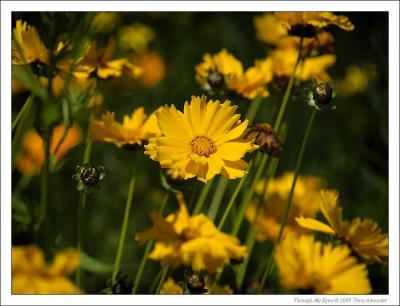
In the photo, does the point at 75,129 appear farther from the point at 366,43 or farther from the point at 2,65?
the point at 366,43

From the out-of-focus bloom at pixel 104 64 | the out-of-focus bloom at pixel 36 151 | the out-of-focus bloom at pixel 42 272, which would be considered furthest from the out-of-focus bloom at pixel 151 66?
Answer: the out-of-focus bloom at pixel 42 272

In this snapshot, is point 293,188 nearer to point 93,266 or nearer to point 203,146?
point 203,146

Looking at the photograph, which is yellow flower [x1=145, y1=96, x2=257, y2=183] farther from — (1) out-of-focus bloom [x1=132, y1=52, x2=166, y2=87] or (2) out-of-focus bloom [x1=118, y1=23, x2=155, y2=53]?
(1) out-of-focus bloom [x1=132, y1=52, x2=166, y2=87]

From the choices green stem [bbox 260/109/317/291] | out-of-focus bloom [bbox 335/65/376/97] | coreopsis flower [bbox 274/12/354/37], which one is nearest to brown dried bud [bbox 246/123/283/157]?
green stem [bbox 260/109/317/291]

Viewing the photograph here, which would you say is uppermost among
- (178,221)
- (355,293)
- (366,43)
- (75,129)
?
(366,43)

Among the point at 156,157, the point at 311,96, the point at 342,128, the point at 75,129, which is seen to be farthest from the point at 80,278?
the point at 342,128

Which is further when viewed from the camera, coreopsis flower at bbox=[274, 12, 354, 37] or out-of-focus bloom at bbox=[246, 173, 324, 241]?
out-of-focus bloom at bbox=[246, 173, 324, 241]

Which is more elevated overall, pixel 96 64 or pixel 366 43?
pixel 366 43
